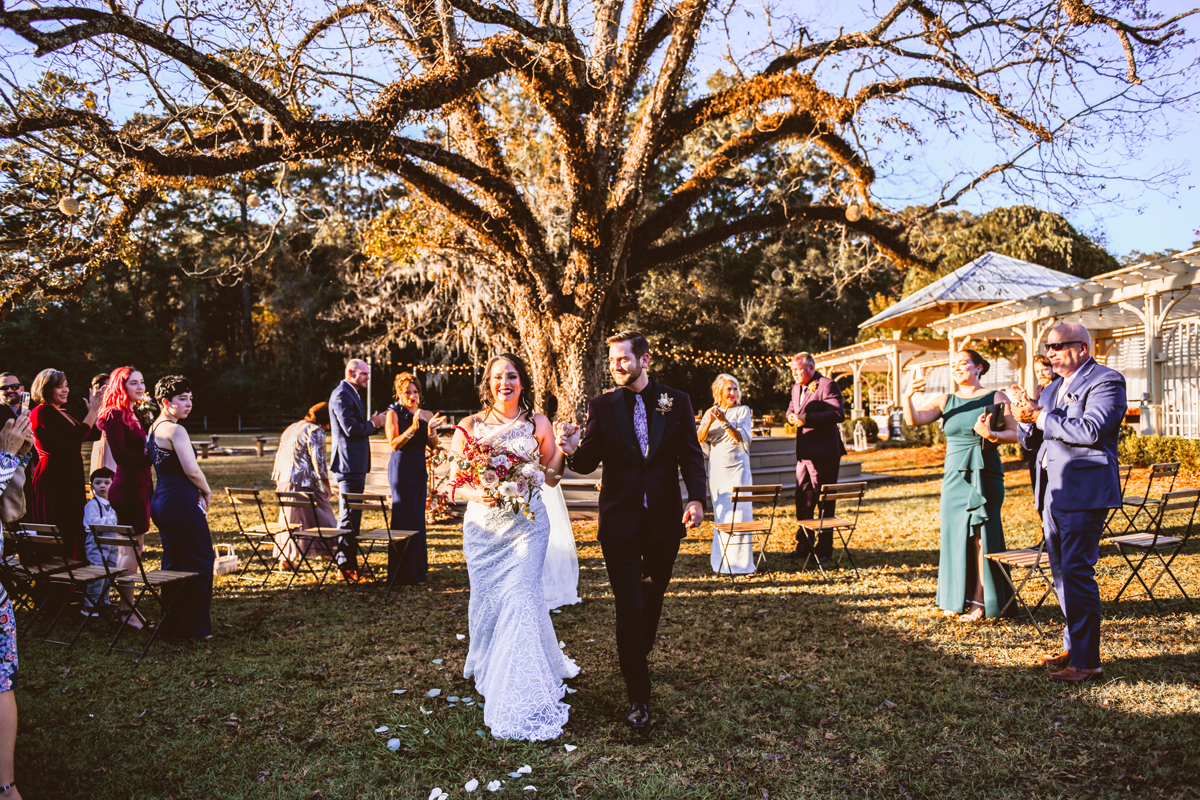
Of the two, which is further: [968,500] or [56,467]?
[56,467]

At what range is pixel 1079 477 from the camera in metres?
4.63

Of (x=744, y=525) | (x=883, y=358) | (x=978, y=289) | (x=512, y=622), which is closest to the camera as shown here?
(x=512, y=622)

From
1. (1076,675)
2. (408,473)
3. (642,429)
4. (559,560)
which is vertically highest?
(642,429)

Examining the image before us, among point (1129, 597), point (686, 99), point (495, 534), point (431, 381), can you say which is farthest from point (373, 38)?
point (431, 381)

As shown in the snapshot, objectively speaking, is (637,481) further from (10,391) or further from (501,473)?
(10,391)

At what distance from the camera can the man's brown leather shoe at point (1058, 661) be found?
194 inches

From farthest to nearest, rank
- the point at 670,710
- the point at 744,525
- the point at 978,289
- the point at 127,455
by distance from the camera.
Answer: the point at 978,289 < the point at 744,525 < the point at 127,455 < the point at 670,710

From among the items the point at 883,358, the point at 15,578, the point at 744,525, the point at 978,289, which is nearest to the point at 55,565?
the point at 15,578

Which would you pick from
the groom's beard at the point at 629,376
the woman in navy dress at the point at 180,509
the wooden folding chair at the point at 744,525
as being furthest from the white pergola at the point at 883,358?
the woman in navy dress at the point at 180,509

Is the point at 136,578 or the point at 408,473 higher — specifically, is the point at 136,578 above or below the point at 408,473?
below

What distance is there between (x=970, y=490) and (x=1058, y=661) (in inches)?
52.4

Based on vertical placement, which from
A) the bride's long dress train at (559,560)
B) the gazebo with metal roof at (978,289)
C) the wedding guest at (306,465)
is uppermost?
the gazebo with metal roof at (978,289)

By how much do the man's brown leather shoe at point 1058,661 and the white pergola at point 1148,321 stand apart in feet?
29.1

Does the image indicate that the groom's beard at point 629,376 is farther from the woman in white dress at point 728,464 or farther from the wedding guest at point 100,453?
the wedding guest at point 100,453
